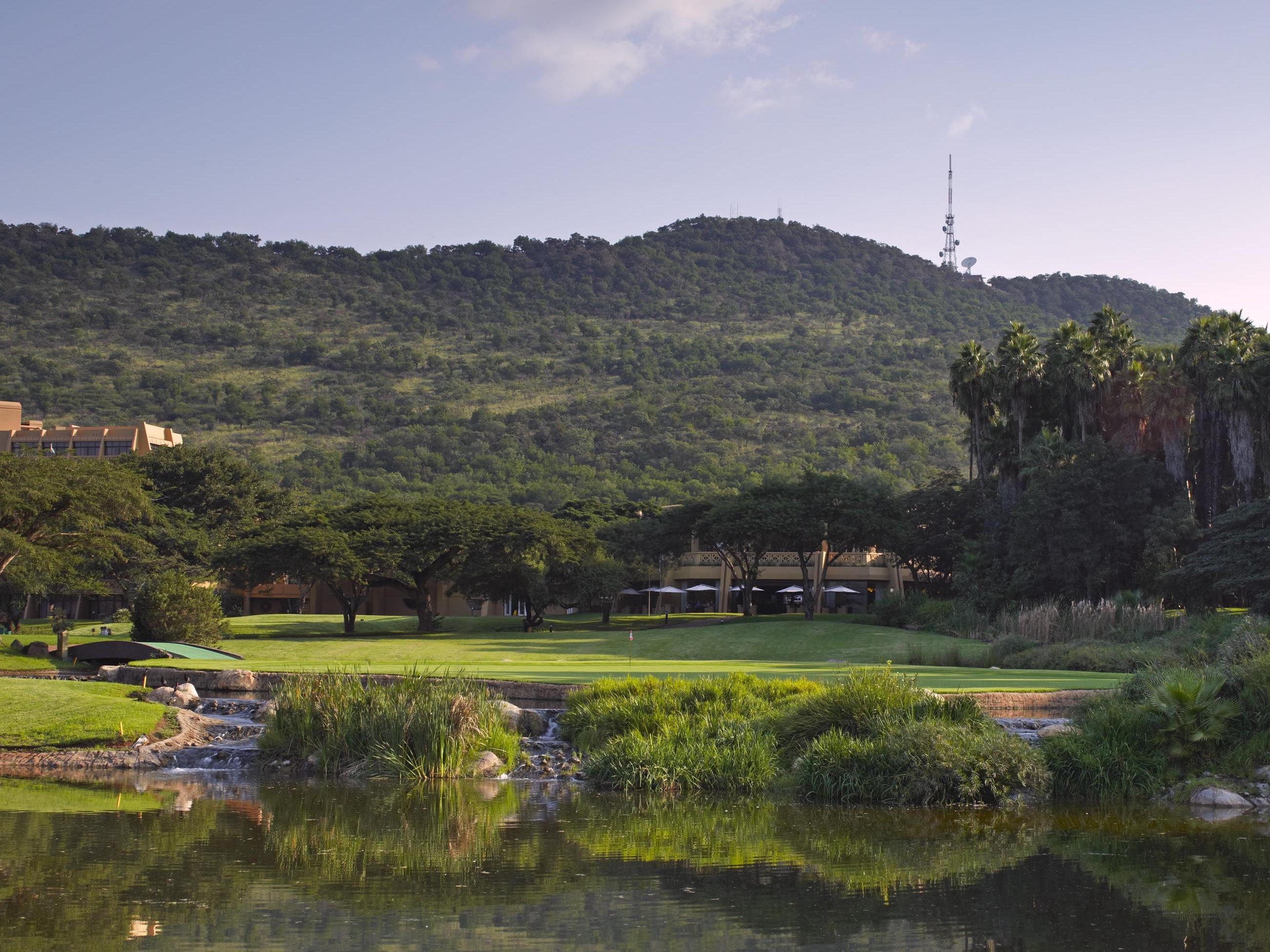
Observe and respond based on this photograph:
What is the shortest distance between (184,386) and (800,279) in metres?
87.2

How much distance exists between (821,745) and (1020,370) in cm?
4114

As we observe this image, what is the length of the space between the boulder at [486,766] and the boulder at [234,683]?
892 centimetres

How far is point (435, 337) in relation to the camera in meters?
139

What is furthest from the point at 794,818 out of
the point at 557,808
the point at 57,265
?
the point at 57,265

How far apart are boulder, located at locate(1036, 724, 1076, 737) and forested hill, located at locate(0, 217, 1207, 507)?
7086 cm

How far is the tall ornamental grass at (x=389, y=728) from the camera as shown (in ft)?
54.3

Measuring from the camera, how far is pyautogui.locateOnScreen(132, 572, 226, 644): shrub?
115ft

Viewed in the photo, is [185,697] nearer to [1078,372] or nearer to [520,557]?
[520,557]

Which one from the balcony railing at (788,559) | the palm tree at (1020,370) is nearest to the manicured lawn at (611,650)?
the balcony railing at (788,559)

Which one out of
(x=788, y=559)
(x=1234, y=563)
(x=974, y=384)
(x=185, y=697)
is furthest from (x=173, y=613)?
(x=788, y=559)

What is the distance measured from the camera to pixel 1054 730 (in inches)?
693

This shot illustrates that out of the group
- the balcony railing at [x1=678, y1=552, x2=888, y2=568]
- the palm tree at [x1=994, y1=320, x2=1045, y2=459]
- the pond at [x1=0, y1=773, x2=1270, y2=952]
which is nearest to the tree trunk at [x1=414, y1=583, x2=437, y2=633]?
the balcony railing at [x1=678, y1=552, x2=888, y2=568]

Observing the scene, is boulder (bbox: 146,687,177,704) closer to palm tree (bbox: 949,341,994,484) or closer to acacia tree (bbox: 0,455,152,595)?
acacia tree (bbox: 0,455,152,595)

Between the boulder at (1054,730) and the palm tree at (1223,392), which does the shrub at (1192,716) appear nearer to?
the boulder at (1054,730)
